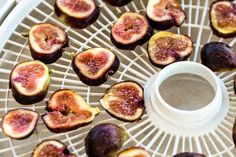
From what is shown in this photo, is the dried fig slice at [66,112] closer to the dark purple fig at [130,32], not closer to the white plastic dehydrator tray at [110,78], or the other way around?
the white plastic dehydrator tray at [110,78]

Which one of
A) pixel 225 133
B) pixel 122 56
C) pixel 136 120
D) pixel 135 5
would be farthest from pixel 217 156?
pixel 135 5

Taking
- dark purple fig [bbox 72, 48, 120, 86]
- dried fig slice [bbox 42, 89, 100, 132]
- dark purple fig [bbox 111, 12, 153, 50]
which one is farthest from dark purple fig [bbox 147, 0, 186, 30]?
dried fig slice [bbox 42, 89, 100, 132]

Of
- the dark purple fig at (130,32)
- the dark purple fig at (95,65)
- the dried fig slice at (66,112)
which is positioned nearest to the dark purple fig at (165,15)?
the dark purple fig at (130,32)

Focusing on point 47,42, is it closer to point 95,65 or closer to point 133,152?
point 95,65

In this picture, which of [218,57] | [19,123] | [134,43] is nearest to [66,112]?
[19,123]

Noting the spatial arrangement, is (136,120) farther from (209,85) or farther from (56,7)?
(56,7)

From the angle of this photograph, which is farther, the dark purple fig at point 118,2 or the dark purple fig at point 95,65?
the dark purple fig at point 118,2

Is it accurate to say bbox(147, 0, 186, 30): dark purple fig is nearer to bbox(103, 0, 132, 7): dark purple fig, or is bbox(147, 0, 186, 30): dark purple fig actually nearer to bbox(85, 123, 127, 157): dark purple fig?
bbox(103, 0, 132, 7): dark purple fig
